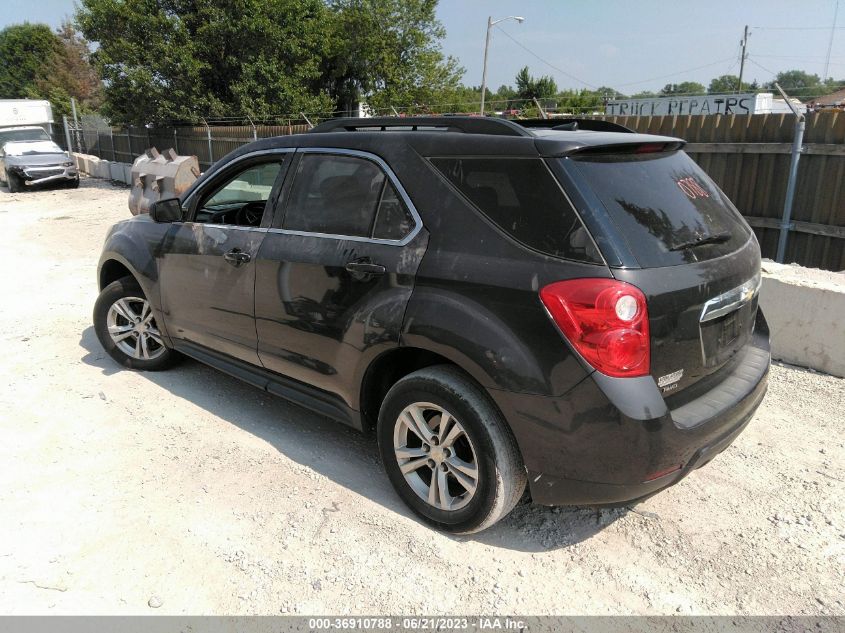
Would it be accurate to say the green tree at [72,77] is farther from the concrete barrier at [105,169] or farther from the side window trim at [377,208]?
the side window trim at [377,208]

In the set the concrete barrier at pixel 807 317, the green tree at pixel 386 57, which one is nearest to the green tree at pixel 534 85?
the green tree at pixel 386 57

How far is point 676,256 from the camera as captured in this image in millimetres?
2551

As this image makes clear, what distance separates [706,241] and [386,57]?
28382mm

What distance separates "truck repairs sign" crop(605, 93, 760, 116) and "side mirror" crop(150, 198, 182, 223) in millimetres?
17248

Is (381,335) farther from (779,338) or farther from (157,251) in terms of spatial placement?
(779,338)

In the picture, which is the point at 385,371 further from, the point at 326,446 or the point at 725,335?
the point at 725,335

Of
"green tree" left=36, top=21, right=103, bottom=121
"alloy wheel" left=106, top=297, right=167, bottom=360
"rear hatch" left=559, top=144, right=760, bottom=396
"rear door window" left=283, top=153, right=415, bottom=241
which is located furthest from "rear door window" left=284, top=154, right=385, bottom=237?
"green tree" left=36, top=21, right=103, bottom=121

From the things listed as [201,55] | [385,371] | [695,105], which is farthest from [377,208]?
[695,105]

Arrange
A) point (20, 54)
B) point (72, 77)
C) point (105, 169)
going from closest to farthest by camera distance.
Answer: point (105, 169) < point (72, 77) < point (20, 54)

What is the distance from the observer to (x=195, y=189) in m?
4.17

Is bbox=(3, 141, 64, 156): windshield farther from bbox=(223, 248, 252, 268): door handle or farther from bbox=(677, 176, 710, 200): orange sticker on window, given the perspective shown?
bbox=(677, 176, 710, 200): orange sticker on window

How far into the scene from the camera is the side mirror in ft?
13.7

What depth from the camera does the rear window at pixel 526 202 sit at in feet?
8.00

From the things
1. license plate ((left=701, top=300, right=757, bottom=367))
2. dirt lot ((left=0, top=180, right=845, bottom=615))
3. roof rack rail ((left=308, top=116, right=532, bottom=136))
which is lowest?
dirt lot ((left=0, top=180, right=845, bottom=615))
